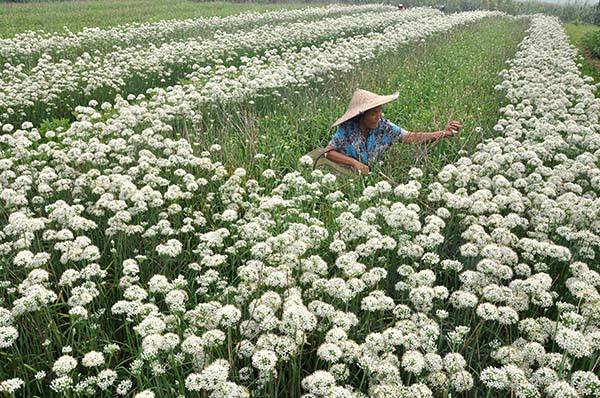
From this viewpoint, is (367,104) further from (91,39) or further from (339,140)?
(91,39)

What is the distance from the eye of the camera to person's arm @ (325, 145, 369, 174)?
6.75 m

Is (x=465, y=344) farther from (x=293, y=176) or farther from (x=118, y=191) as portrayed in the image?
(x=118, y=191)

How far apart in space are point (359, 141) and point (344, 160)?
473 mm

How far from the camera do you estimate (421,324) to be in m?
3.20

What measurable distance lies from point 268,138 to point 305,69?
3439 millimetres

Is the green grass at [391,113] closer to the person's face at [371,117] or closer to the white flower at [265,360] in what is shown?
the person's face at [371,117]

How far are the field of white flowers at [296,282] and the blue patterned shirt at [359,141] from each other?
4.39 ft

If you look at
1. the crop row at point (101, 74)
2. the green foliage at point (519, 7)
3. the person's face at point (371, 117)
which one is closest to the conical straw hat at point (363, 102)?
the person's face at point (371, 117)

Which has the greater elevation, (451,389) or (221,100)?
(221,100)

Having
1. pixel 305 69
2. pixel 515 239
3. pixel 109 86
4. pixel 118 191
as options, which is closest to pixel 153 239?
pixel 118 191

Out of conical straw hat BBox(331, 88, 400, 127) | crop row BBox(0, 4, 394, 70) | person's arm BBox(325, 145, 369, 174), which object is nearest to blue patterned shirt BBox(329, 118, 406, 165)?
person's arm BBox(325, 145, 369, 174)

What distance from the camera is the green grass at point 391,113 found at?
725 cm

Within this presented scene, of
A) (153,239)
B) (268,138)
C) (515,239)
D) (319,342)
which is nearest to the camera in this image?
(319,342)

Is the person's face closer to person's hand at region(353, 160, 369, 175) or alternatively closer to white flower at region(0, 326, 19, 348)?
person's hand at region(353, 160, 369, 175)
